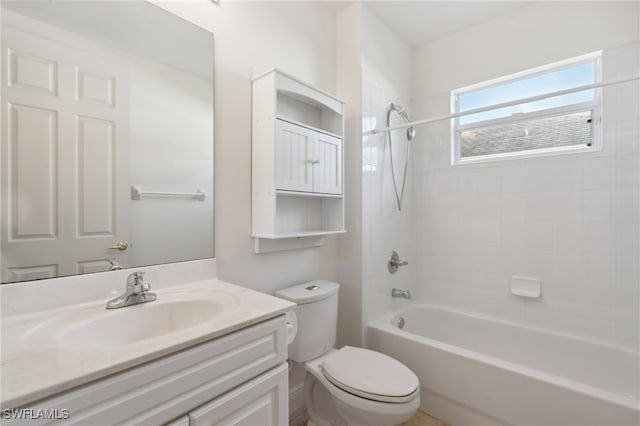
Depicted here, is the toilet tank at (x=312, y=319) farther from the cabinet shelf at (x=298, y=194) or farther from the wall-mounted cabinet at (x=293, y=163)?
the cabinet shelf at (x=298, y=194)

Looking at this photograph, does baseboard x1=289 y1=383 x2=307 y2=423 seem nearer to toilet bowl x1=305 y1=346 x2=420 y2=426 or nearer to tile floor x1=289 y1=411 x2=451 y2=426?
tile floor x1=289 y1=411 x2=451 y2=426

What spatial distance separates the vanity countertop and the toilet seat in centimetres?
57

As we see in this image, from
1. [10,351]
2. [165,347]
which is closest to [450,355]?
[165,347]

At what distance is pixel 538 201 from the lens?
6.46 ft

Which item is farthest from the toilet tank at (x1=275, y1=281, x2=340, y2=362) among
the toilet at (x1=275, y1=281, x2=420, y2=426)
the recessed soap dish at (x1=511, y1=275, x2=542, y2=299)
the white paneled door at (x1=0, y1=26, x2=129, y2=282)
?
the recessed soap dish at (x1=511, y1=275, x2=542, y2=299)

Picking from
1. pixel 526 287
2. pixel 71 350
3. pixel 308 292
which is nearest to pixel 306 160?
pixel 308 292

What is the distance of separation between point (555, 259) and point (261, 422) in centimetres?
202

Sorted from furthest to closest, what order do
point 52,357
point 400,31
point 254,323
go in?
point 400,31 → point 254,323 → point 52,357

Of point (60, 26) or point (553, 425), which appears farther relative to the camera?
point (553, 425)

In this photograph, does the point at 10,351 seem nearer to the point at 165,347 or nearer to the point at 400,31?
the point at 165,347

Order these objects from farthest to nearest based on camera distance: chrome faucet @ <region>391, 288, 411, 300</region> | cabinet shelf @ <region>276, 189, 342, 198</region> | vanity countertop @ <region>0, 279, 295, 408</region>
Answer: chrome faucet @ <region>391, 288, 411, 300</region> < cabinet shelf @ <region>276, 189, 342, 198</region> < vanity countertop @ <region>0, 279, 295, 408</region>

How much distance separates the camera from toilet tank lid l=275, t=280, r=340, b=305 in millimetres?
1512

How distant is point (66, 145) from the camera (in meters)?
0.97

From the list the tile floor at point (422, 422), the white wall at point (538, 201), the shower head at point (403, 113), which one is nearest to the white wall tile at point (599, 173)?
the white wall at point (538, 201)
